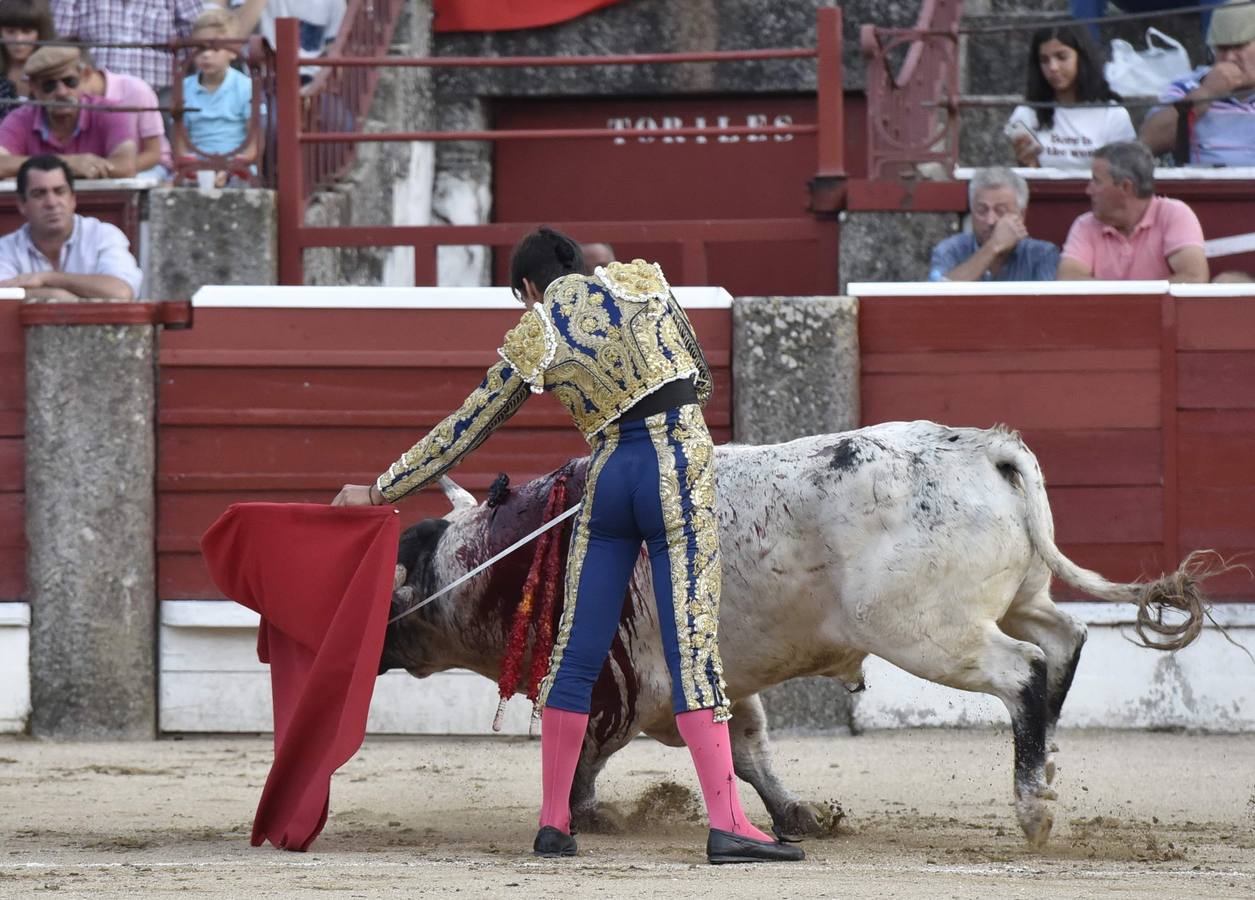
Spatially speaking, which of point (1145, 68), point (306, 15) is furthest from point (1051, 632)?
point (306, 15)

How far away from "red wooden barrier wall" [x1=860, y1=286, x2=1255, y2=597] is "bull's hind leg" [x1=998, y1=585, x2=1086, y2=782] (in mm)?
1657

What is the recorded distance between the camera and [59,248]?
21.2ft

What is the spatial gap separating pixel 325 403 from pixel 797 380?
1416 mm

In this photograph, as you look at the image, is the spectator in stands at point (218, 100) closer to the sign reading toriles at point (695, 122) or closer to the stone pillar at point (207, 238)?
the stone pillar at point (207, 238)

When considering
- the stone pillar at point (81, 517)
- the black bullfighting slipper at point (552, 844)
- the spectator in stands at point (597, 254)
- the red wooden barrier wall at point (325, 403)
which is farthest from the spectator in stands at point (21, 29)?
the black bullfighting slipper at point (552, 844)

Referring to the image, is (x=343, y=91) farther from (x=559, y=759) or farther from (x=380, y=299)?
(x=559, y=759)

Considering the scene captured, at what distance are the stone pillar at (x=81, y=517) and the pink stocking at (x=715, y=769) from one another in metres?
2.64

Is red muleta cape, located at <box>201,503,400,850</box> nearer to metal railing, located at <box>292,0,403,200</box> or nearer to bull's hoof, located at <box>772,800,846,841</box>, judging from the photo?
bull's hoof, located at <box>772,800,846,841</box>

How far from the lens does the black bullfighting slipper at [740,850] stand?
384 centimetres

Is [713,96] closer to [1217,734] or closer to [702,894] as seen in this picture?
[1217,734]

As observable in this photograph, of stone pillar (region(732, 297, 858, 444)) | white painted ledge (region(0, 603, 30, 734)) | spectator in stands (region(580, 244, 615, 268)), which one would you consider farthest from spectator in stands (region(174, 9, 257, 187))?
stone pillar (region(732, 297, 858, 444))

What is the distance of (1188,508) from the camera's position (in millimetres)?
5910

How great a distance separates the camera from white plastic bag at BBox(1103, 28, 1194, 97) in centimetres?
739

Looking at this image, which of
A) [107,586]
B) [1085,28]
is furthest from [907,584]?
[1085,28]
